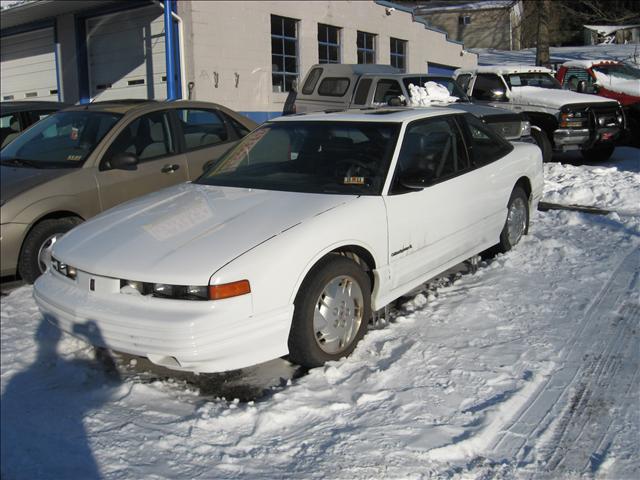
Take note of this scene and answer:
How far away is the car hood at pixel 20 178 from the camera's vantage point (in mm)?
5762

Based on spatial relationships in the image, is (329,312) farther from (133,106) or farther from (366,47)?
(366,47)

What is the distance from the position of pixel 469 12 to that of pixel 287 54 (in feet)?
102

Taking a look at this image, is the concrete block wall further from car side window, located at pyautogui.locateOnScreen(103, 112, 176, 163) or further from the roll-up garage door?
car side window, located at pyautogui.locateOnScreen(103, 112, 176, 163)

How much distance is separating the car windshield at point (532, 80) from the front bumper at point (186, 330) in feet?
35.1

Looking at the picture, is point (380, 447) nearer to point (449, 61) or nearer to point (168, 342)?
point (168, 342)

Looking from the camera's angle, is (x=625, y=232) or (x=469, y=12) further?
(x=469, y=12)

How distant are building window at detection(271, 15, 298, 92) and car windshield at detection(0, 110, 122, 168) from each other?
879cm

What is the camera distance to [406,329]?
470cm

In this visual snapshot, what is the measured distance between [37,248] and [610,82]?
1270cm

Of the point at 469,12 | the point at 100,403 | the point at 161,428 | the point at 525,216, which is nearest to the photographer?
the point at 161,428

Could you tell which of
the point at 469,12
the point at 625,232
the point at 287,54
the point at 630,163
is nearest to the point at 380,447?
the point at 625,232

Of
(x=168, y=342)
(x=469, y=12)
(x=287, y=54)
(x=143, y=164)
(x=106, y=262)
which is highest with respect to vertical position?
(x=469, y=12)

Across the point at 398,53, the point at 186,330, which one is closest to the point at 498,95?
the point at 398,53

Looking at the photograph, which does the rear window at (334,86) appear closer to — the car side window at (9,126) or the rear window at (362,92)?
the rear window at (362,92)
